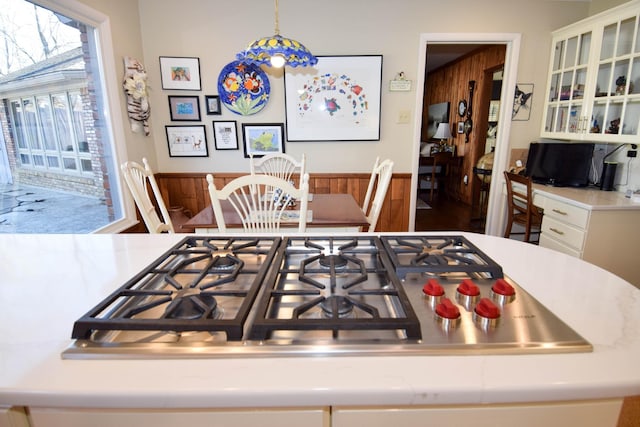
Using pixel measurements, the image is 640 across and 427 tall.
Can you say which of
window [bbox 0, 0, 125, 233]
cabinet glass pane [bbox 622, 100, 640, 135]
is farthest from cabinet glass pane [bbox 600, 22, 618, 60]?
window [bbox 0, 0, 125, 233]

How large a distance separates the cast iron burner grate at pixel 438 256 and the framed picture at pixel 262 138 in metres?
2.44

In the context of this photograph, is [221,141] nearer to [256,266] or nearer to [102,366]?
[256,266]

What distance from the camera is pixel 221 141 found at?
3.35 meters

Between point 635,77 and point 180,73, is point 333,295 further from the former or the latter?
point 180,73

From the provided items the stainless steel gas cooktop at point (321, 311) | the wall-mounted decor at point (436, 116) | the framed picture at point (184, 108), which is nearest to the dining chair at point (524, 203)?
the stainless steel gas cooktop at point (321, 311)

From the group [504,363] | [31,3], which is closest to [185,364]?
[504,363]

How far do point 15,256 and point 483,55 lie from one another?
17.8 ft

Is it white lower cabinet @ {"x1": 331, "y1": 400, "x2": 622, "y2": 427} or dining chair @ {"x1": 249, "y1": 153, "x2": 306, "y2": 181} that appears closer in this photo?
white lower cabinet @ {"x1": 331, "y1": 400, "x2": 622, "y2": 427}

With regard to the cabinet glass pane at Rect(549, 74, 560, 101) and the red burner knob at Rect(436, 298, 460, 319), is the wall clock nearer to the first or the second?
the cabinet glass pane at Rect(549, 74, 560, 101)

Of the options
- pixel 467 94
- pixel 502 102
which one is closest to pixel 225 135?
pixel 502 102

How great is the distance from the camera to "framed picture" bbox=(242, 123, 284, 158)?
3.31 m

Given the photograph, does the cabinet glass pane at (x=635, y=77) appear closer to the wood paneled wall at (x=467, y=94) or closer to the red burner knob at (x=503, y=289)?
the wood paneled wall at (x=467, y=94)

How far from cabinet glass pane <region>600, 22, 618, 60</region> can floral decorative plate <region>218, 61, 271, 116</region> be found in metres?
2.68

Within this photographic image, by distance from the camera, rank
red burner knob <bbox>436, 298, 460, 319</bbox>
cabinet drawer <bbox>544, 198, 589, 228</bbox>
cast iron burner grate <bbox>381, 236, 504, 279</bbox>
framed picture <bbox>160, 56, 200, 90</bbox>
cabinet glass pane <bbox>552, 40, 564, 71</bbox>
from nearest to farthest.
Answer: red burner knob <bbox>436, 298, 460, 319</bbox>, cast iron burner grate <bbox>381, 236, 504, 279</bbox>, cabinet drawer <bbox>544, 198, 589, 228</bbox>, cabinet glass pane <bbox>552, 40, 564, 71</bbox>, framed picture <bbox>160, 56, 200, 90</bbox>
